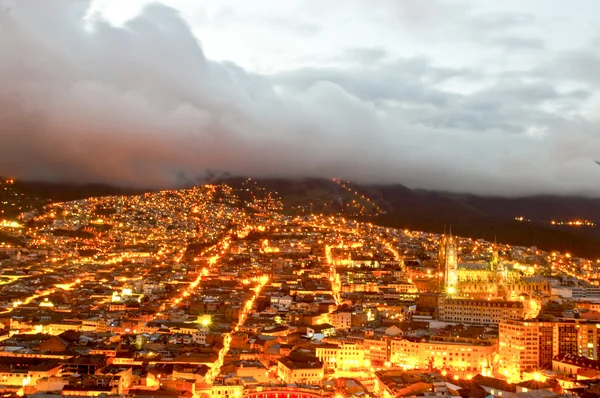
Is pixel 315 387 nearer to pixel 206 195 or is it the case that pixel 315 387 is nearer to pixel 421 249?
pixel 421 249

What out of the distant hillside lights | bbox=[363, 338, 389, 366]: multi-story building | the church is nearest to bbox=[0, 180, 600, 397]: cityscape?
bbox=[363, 338, 389, 366]: multi-story building

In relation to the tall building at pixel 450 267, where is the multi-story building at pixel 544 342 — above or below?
below

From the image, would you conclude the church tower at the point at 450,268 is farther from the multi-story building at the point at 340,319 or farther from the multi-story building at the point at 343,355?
the multi-story building at the point at 343,355

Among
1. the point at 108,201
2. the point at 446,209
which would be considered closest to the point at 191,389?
the point at 108,201

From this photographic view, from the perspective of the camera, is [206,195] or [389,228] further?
[206,195]

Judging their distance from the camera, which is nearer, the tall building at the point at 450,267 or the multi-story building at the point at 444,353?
the multi-story building at the point at 444,353

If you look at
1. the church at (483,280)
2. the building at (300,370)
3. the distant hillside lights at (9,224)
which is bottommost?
the building at (300,370)

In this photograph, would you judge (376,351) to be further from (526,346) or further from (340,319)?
(340,319)

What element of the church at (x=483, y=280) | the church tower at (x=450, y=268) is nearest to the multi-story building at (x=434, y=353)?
the church at (x=483, y=280)
